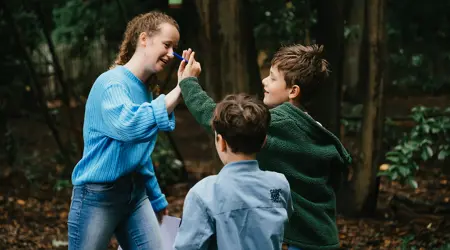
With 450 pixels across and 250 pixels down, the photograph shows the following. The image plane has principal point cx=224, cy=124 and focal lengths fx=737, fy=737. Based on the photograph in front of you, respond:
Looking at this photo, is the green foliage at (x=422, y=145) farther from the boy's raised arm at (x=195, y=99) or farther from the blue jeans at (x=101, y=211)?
the boy's raised arm at (x=195, y=99)

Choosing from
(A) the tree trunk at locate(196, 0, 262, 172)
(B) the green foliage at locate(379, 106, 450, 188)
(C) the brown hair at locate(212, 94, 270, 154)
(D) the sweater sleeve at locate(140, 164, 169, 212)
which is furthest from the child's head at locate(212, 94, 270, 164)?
(B) the green foliage at locate(379, 106, 450, 188)

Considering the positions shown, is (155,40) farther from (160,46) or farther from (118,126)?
(118,126)

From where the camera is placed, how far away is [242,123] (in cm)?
290

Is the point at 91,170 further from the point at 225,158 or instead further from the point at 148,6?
the point at 148,6

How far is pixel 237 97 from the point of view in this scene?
2.99m

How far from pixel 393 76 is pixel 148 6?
21.7 ft

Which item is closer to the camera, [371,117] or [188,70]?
[188,70]

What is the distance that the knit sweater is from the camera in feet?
11.4

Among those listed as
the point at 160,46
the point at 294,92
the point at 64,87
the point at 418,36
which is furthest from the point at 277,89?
the point at 418,36

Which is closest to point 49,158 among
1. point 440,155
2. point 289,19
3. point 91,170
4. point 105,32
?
point 105,32

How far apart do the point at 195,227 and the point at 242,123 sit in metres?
0.45

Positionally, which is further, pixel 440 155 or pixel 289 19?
pixel 289 19

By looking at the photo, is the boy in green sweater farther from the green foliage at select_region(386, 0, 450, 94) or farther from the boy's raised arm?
the green foliage at select_region(386, 0, 450, 94)

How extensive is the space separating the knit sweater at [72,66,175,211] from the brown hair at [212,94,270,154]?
1.93ft
